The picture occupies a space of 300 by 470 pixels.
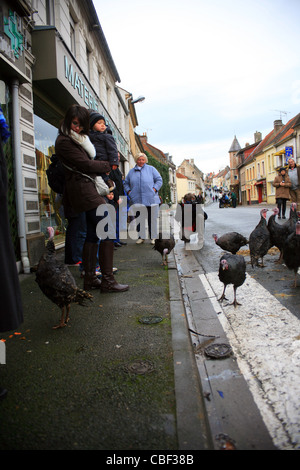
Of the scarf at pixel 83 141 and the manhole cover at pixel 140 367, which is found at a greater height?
the scarf at pixel 83 141

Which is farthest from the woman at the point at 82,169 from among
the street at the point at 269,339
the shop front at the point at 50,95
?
the shop front at the point at 50,95

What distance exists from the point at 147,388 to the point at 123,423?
14.5 inches

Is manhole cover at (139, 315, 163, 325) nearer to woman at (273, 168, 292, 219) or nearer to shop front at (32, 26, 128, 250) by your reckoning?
shop front at (32, 26, 128, 250)

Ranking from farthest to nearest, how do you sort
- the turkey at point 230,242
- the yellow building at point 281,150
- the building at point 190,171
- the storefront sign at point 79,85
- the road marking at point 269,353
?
the building at point 190,171, the yellow building at point 281,150, the storefront sign at point 79,85, the turkey at point 230,242, the road marking at point 269,353

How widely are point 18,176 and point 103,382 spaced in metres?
4.50

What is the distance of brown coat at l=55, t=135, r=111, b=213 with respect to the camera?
388 centimetres

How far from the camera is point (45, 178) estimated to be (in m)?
8.09

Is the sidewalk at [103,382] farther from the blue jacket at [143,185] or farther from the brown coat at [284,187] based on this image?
the brown coat at [284,187]

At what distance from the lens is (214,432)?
5.79 ft

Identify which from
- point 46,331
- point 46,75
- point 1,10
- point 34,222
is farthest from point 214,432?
point 46,75

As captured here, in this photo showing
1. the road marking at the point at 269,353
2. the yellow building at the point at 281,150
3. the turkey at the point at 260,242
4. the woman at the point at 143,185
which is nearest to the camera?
the road marking at the point at 269,353

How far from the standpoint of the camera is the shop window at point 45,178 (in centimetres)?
775

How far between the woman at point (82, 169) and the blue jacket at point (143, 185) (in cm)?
405
